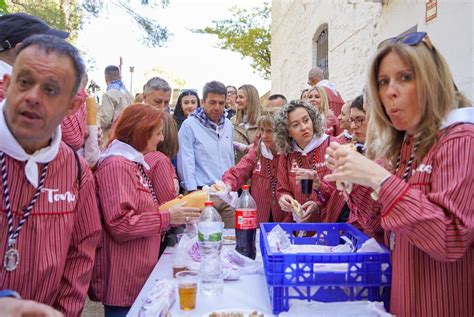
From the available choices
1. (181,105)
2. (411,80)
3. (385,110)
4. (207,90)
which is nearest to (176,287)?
(385,110)

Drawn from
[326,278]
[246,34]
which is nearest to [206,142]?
[326,278]

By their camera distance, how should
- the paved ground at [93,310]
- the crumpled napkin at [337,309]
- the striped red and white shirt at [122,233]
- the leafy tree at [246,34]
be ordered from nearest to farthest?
1. the crumpled napkin at [337,309]
2. the striped red and white shirt at [122,233]
3. the paved ground at [93,310]
4. the leafy tree at [246,34]

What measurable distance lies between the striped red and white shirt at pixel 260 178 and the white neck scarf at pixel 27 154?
7.31 feet

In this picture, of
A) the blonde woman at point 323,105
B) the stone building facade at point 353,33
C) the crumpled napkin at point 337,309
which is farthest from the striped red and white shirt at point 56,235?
the blonde woman at point 323,105

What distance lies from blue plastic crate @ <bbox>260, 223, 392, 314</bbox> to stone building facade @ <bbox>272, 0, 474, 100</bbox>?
84cm

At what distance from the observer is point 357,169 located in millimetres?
1538

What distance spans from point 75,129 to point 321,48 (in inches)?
370

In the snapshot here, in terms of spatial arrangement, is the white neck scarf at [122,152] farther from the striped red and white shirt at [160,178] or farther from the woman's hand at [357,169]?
the woman's hand at [357,169]

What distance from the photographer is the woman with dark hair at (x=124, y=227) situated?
7.58ft

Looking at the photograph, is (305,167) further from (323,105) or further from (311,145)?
(323,105)

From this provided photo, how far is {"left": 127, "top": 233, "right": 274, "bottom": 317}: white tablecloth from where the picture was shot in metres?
1.90

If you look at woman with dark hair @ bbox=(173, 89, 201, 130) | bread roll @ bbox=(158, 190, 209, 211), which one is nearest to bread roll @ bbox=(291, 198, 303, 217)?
bread roll @ bbox=(158, 190, 209, 211)

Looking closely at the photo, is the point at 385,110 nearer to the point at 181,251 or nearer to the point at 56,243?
the point at 181,251

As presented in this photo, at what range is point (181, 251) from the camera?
233cm
